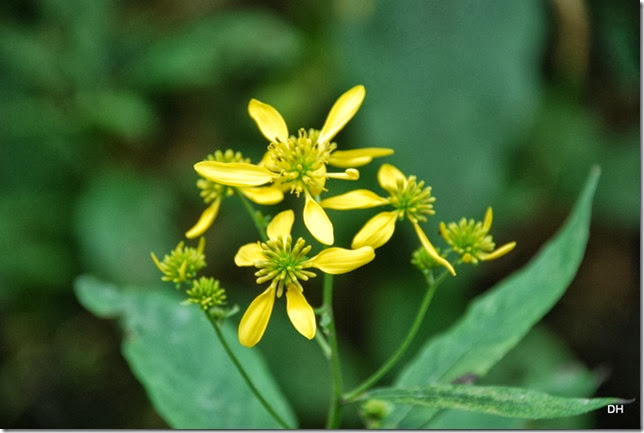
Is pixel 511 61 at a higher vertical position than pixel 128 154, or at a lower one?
lower

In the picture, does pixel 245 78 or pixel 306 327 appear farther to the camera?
pixel 245 78

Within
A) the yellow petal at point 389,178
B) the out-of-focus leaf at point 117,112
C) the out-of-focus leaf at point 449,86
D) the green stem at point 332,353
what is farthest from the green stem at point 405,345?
the out-of-focus leaf at point 117,112

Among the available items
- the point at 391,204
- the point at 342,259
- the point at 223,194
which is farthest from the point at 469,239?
Answer: the point at 223,194

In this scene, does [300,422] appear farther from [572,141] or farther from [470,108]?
[572,141]

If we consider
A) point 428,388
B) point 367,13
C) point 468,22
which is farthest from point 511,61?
point 428,388

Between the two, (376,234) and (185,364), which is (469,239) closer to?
(376,234)

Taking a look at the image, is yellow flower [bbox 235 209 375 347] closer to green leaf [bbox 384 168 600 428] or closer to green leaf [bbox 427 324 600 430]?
green leaf [bbox 384 168 600 428]

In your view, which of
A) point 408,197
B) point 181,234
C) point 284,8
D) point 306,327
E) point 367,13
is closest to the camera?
point 306,327

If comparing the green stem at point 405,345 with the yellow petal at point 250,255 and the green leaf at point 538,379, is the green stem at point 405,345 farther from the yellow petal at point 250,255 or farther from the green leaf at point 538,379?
the green leaf at point 538,379
